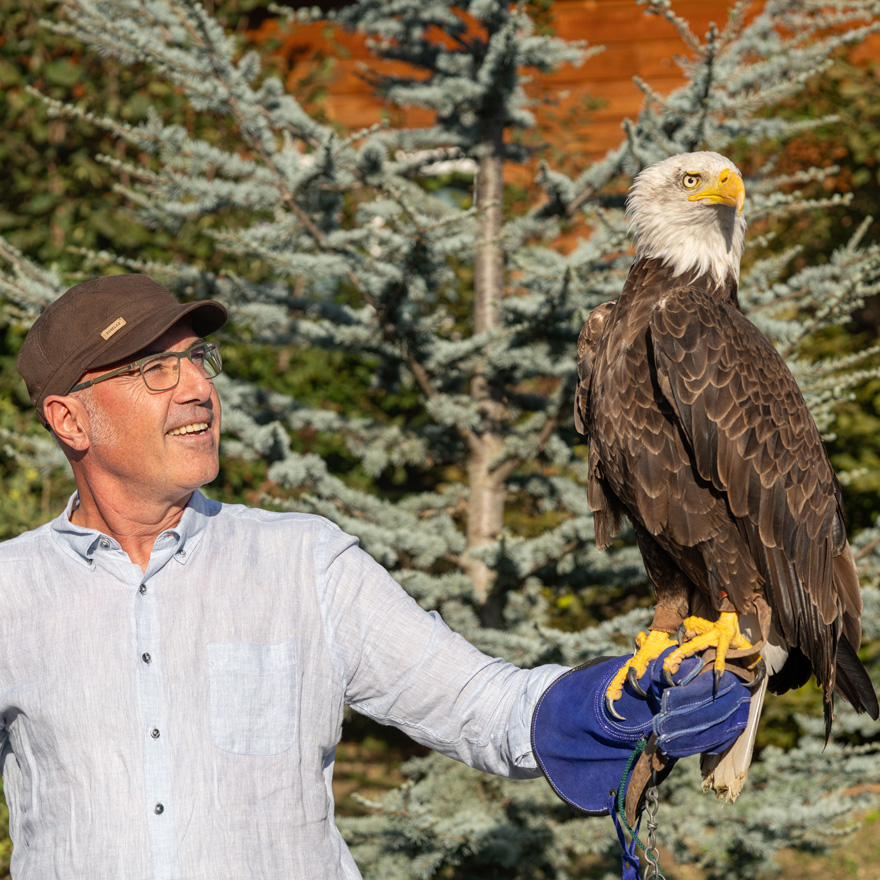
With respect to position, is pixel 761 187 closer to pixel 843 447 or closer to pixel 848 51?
pixel 843 447

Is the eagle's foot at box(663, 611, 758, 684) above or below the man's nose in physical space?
below

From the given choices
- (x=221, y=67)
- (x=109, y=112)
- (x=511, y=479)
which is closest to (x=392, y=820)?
(x=511, y=479)

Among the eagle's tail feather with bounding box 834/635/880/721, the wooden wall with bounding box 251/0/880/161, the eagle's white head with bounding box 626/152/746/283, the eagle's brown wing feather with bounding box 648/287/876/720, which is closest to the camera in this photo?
the eagle's brown wing feather with bounding box 648/287/876/720

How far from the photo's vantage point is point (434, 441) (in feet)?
14.1

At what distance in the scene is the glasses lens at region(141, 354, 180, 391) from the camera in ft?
7.36

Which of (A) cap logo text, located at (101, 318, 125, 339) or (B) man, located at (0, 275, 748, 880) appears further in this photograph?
(A) cap logo text, located at (101, 318, 125, 339)

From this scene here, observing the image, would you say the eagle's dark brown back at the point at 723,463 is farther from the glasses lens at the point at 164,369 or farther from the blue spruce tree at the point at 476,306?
the glasses lens at the point at 164,369

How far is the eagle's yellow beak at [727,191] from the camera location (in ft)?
9.17

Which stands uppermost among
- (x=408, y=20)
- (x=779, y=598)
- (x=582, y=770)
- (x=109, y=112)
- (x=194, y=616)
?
(x=109, y=112)

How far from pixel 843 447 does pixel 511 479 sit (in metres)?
2.18

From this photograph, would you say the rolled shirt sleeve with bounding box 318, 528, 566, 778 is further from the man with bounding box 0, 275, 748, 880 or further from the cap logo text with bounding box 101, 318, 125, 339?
the cap logo text with bounding box 101, 318, 125, 339

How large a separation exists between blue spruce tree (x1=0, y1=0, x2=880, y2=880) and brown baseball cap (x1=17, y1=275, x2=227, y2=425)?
1.18 meters

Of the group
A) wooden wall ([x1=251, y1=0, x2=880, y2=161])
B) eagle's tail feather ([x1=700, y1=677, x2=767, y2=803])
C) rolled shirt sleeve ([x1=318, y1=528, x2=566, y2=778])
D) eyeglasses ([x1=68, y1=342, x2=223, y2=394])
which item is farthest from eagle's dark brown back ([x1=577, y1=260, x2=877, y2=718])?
wooden wall ([x1=251, y1=0, x2=880, y2=161])

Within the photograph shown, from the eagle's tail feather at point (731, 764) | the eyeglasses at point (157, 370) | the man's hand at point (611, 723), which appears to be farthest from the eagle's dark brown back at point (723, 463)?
the eyeglasses at point (157, 370)
